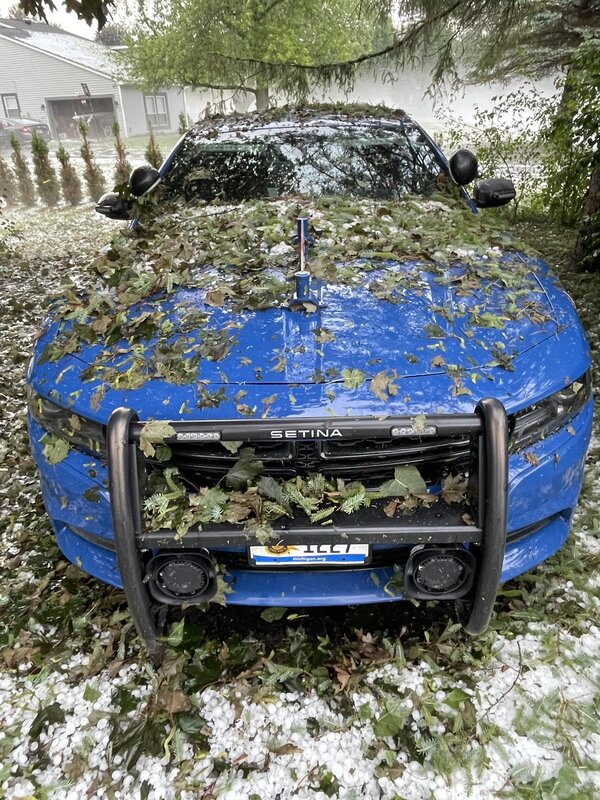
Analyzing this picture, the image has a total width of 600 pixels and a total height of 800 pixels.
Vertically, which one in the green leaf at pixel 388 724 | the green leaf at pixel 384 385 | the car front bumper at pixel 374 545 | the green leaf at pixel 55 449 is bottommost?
the green leaf at pixel 388 724

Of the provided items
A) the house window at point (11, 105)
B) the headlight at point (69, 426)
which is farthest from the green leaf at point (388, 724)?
the house window at point (11, 105)

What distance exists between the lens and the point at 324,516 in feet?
5.43

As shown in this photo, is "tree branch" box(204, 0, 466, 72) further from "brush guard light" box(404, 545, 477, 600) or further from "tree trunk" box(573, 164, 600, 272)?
"brush guard light" box(404, 545, 477, 600)

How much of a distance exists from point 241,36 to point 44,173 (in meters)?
6.07

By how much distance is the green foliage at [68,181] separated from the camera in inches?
562

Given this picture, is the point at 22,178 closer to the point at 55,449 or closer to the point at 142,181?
the point at 142,181

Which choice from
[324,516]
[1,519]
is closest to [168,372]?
[324,516]

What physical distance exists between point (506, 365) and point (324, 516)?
82 centimetres

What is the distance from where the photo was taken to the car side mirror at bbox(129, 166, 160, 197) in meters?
3.50

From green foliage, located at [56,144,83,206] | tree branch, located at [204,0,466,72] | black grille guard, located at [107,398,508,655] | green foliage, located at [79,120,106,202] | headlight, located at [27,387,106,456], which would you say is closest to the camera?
black grille guard, located at [107,398,508,655]

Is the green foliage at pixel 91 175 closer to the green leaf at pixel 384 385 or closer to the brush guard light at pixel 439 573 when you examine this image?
the green leaf at pixel 384 385

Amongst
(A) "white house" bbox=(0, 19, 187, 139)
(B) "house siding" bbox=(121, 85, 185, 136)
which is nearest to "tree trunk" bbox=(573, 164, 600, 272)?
(A) "white house" bbox=(0, 19, 187, 139)

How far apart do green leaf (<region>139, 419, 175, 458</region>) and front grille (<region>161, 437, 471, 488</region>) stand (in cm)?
22

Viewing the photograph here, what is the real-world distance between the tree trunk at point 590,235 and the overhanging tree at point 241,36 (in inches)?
321
